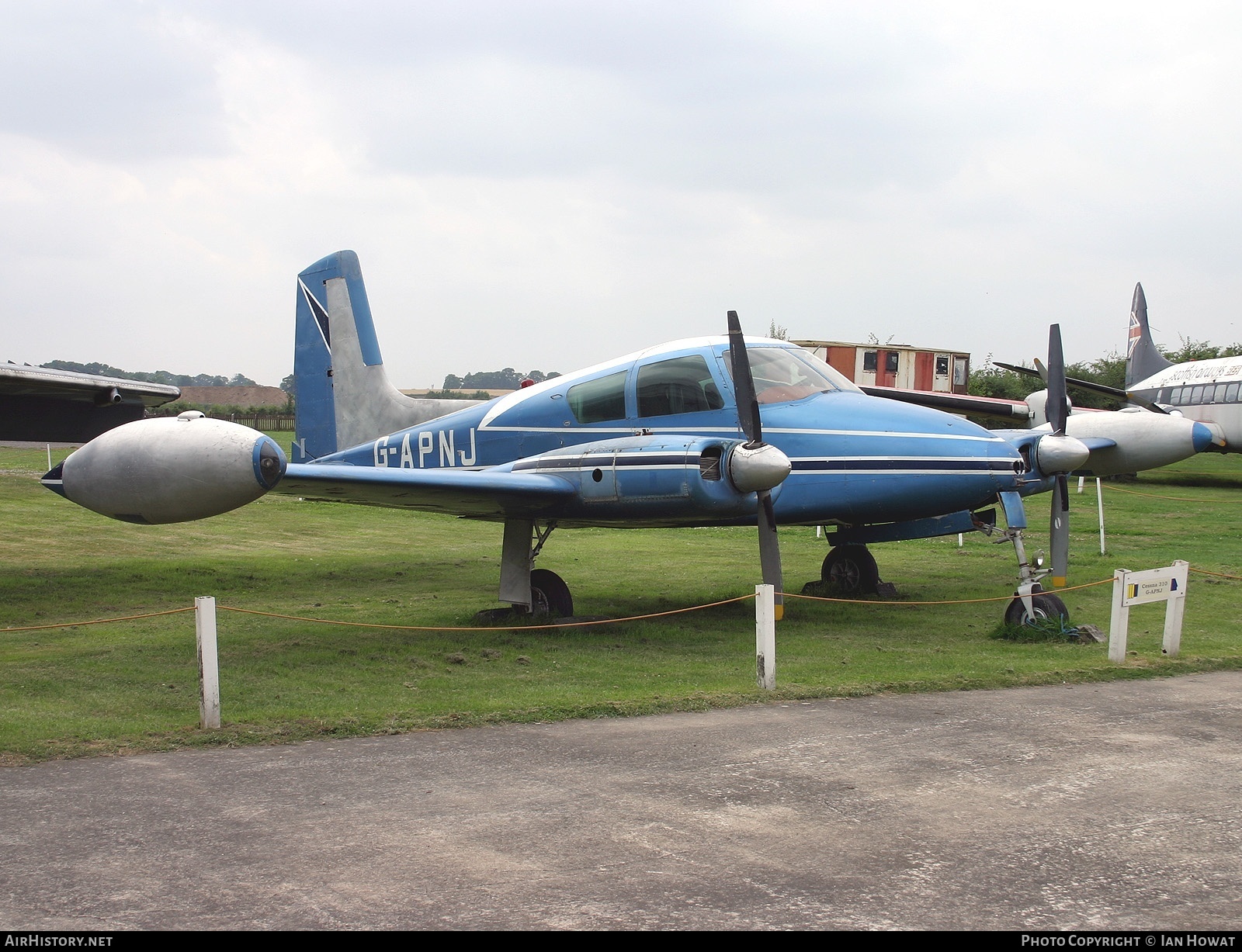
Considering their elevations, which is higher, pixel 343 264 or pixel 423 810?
pixel 343 264

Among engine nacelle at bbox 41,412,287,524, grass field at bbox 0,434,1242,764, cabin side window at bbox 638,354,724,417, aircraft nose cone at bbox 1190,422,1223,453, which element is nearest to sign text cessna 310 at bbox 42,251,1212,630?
cabin side window at bbox 638,354,724,417

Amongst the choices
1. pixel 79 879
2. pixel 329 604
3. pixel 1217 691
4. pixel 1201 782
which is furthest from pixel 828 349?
pixel 79 879

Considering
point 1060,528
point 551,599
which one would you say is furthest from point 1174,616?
point 551,599

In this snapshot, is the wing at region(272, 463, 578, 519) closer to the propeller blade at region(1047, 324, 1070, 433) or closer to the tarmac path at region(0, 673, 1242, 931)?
the tarmac path at region(0, 673, 1242, 931)

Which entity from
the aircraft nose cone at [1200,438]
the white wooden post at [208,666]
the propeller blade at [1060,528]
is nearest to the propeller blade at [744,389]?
the propeller blade at [1060,528]

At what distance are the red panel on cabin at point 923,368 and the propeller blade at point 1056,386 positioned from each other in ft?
80.1

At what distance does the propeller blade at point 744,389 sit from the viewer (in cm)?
1066

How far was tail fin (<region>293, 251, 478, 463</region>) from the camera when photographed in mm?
15430

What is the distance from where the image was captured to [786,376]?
475 inches

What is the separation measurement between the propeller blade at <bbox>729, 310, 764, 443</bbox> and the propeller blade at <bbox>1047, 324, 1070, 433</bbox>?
3667 millimetres

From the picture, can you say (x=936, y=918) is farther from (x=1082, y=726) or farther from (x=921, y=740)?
(x=1082, y=726)

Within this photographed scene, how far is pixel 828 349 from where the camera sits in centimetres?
3553

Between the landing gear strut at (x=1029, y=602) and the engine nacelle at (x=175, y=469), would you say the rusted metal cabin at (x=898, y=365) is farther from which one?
the engine nacelle at (x=175, y=469)

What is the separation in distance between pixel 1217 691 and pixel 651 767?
498 cm
